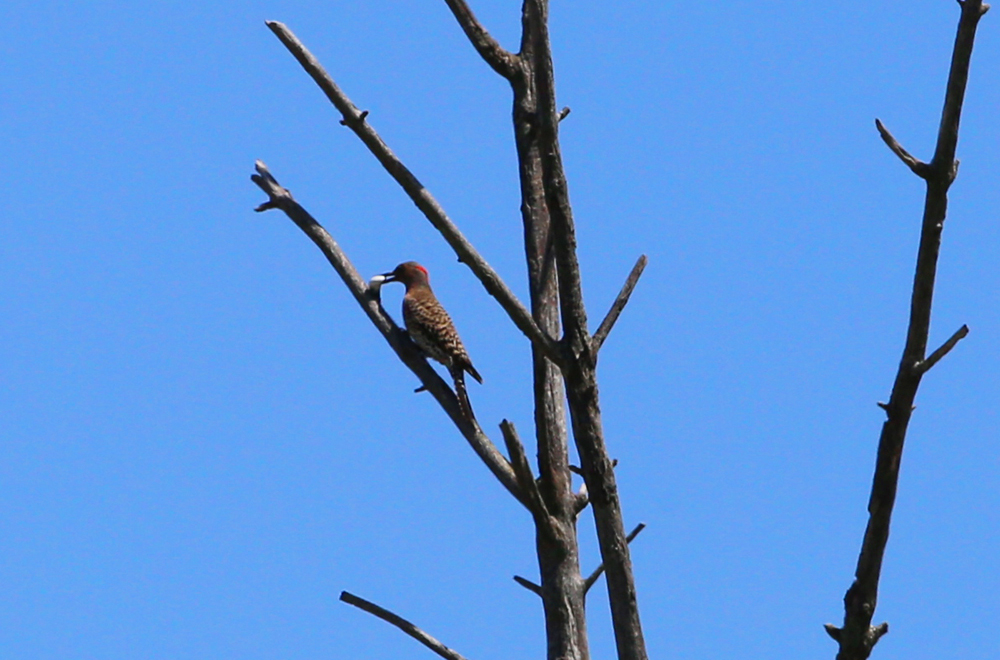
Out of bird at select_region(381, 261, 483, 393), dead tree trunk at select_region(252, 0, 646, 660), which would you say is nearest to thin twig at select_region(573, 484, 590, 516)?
dead tree trunk at select_region(252, 0, 646, 660)

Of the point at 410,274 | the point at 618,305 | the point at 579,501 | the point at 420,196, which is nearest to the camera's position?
the point at 618,305

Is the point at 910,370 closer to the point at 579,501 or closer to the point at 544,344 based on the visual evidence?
the point at 544,344

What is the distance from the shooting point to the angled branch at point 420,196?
4.73 metres

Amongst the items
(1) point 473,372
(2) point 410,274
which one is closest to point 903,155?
(1) point 473,372

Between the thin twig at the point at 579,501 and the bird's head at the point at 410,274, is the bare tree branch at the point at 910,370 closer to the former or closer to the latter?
the thin twig at the point at 579,501

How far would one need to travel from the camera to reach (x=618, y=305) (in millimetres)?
5043

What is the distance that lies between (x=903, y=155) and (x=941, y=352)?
1.93 ft

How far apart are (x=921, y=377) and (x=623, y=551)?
1416 millimetres

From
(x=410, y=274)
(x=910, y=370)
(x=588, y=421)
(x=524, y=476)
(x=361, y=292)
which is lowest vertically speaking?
(x=910, y=370)

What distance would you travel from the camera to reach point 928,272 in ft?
12.2

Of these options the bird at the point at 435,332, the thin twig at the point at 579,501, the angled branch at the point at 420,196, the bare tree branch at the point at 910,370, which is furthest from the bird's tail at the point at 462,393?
the bare tree branch at the point at 910,370

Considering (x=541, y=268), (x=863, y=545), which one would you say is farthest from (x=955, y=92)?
(x=541, y=268)

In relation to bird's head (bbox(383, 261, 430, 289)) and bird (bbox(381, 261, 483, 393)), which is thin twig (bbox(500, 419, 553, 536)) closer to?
bird (bbox(381, 261, 483, 393))

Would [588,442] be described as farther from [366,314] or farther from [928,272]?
[366,314]
